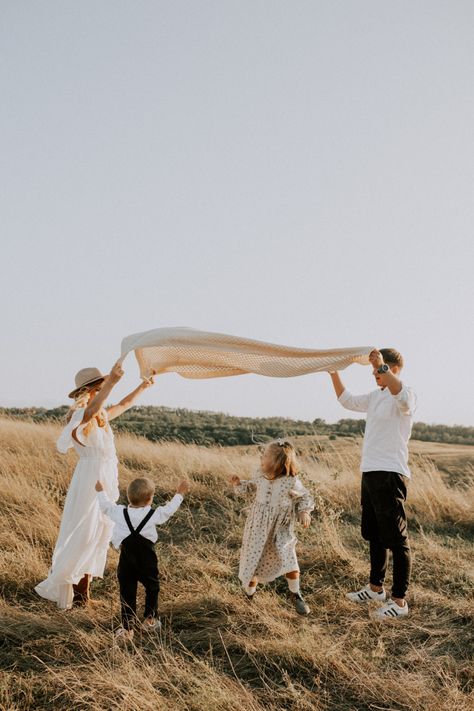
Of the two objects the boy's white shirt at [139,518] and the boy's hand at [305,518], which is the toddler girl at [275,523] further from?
the boy's white shirt at [139,518]

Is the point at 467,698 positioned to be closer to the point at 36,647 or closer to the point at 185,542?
the point at 36,647

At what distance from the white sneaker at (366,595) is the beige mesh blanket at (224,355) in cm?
204

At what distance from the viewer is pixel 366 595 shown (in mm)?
5285

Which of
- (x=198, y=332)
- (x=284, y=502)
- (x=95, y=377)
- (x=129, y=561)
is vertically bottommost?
(x=129, y=561)

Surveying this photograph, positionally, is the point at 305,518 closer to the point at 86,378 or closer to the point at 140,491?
the point at 140,491

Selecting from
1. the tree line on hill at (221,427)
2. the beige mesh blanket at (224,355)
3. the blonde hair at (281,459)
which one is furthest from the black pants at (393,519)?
the tree line on hill at (221,427)

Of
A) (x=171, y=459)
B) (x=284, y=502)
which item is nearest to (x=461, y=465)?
(x=171, y=459)

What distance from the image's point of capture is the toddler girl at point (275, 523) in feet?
16.6

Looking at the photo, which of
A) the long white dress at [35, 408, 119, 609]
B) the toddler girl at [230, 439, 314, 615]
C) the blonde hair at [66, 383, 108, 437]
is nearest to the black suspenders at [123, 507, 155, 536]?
the long white dress at [35, 408, 119, 609]

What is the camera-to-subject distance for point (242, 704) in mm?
3402

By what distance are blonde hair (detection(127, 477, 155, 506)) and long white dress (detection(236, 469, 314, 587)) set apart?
3.26 ft

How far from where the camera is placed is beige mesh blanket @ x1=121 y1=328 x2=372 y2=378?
16.9 ft

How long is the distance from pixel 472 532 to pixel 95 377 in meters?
5.97

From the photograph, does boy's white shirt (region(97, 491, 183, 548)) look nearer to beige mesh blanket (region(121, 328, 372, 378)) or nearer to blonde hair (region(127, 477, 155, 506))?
blonde hair (region(127, 477, 155, 506))
